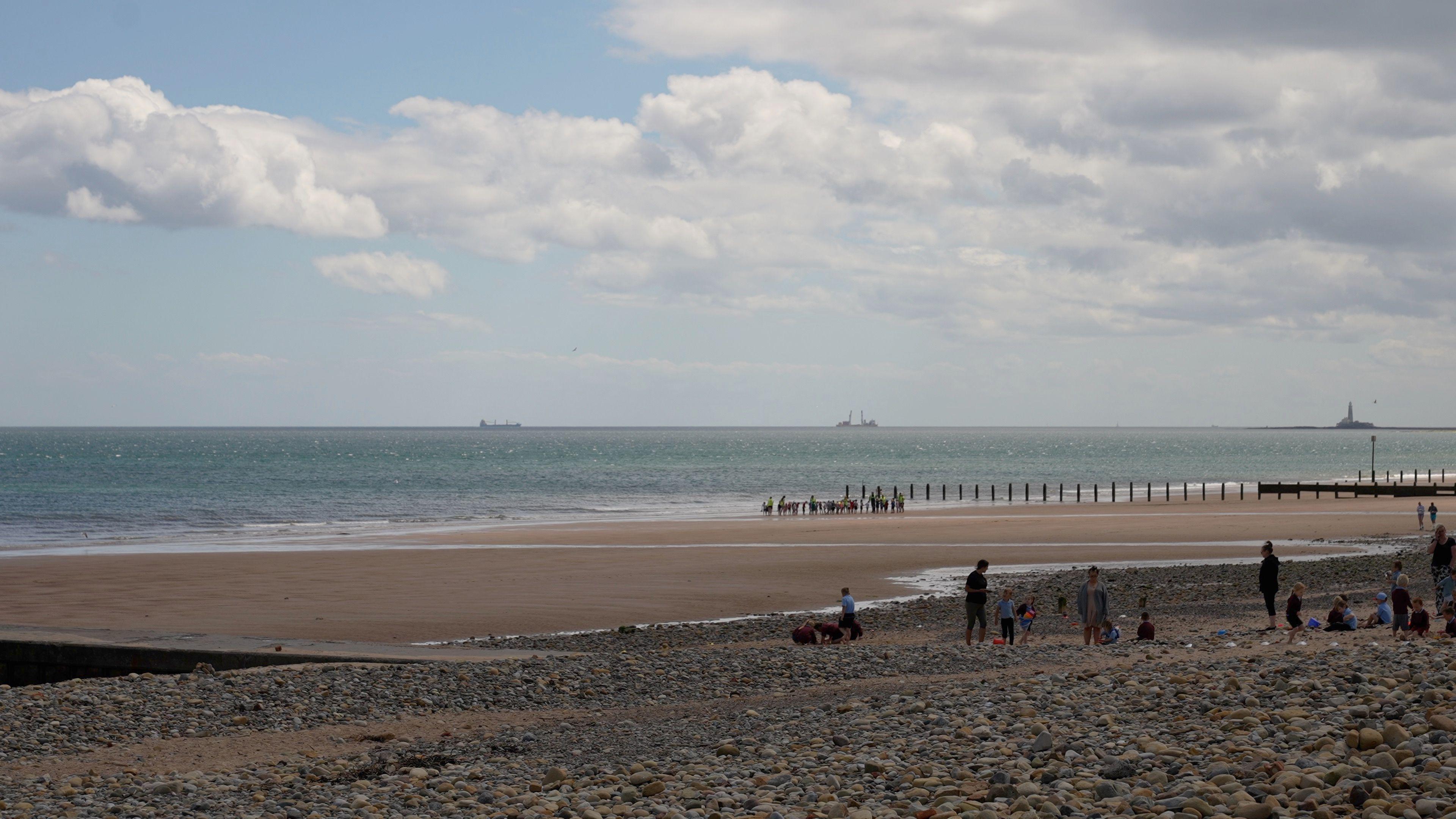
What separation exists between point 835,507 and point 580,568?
31.9 m

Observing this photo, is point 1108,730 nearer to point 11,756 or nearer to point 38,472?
point 11,756

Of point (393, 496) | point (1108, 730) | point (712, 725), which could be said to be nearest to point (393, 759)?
point (712, 725)

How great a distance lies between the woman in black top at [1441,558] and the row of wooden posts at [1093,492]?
1880 inches

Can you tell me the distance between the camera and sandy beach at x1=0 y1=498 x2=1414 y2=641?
79.3 feet

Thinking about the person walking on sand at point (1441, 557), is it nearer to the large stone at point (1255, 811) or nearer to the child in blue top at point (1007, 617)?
the child in blue top at point (1007, 617)

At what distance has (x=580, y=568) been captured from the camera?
33.5 m

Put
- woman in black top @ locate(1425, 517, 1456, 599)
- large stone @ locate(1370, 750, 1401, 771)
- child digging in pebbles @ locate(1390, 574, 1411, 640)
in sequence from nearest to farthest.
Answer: large stone @ locate(1370, 750, 1401, 771), child digging in pebbles @ locate(1390, 574, 1411, 640), woman in black top @ locate(1425, 517, 1456, 599)

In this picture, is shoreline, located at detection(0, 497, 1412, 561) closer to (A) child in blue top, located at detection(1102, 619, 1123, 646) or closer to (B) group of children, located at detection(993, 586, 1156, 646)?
(B) group of children, located at detection(993, 586, 1156, 646)

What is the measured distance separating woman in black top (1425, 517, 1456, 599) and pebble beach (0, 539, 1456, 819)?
2.04 meters

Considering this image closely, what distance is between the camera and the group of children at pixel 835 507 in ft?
204

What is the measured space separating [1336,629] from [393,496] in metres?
69.8

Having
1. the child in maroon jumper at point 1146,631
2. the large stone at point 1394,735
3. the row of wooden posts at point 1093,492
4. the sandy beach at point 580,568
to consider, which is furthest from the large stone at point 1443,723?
the row of wooden posts at point 1093,492

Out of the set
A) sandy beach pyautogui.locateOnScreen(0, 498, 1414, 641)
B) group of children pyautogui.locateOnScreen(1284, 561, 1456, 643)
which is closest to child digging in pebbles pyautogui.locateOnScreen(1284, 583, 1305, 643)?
group of children pyautogui.locateOnScreen(1284, 561, 1456, 643)

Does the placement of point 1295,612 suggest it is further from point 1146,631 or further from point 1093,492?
point 1093,492
